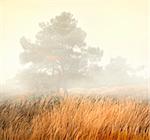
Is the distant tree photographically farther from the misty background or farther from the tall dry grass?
the tall dry grass

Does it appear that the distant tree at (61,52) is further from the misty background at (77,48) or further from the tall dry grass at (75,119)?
the tall dry grass at (75,119)

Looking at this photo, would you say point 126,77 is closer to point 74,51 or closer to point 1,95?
point 74,51

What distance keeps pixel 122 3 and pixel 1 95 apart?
3.61ft

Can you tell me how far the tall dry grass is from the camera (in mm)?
2713

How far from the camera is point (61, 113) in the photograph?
2.85 m

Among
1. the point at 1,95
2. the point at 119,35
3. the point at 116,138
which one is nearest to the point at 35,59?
the point at 1,95

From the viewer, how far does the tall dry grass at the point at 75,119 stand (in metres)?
2.71

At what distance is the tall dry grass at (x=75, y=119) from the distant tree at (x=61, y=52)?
185 millimetres

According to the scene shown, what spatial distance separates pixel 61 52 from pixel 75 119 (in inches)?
19.9

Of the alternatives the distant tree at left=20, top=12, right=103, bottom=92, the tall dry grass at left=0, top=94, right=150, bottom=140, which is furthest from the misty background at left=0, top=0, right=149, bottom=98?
the tall dry grass at left=0, top=94, right=150, bottom=140

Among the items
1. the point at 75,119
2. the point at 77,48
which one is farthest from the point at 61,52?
the point at 75,119

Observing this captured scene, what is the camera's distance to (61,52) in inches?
118

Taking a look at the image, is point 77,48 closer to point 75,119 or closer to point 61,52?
point 61,52

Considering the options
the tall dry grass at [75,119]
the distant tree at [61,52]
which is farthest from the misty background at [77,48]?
the tall dry grass at [75,119]
